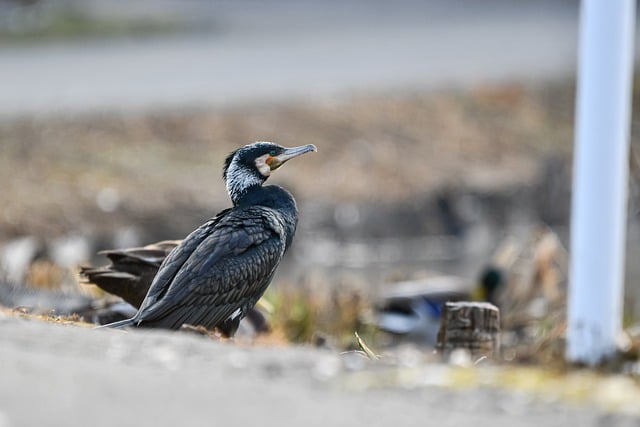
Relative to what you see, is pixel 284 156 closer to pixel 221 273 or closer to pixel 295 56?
pixel 221 273

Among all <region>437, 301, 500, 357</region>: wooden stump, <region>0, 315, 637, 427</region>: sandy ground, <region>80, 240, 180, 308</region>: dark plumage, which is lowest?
<region>437, 301, 500, 357</region>: wooden stump

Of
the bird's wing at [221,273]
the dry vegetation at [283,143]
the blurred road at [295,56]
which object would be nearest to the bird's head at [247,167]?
the bird's wing at [221,273]

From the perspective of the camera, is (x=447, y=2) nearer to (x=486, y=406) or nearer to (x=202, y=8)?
(x=202, y=8)

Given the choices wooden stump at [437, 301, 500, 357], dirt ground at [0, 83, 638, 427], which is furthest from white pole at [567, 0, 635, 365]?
wooden stump at [437, 301, 500, 357]

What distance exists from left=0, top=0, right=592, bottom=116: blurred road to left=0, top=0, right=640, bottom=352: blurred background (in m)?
0.09

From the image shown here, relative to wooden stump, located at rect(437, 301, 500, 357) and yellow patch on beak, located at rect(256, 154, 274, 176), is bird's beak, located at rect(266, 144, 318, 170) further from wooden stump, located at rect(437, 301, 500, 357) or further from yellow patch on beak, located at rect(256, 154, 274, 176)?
wooden stump, located at rect(437, 301, 500, 357)

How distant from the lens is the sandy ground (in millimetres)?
5469

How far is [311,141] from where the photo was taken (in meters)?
25.4

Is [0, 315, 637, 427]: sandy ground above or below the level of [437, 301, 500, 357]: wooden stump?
above

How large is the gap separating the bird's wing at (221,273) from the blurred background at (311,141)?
400 cm

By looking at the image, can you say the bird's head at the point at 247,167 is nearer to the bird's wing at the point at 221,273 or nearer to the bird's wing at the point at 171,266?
the bird's wing at the point at 221,273

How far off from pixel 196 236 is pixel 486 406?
4.32 m

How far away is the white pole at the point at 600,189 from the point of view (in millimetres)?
6984

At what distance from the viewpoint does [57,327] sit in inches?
278
